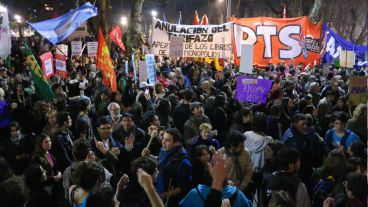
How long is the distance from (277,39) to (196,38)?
7.43 feet

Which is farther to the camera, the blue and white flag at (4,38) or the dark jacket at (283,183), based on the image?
the blue and white flag at (4,38)

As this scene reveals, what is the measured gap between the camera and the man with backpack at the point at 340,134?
5942 mm

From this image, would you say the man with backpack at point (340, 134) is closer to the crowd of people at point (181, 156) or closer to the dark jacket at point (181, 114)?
the crowd of people at point (181, 156)

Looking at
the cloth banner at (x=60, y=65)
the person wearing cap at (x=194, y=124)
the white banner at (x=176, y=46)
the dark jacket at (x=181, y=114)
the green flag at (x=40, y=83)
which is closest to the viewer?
the person wearing cap at (x=194, y=124)

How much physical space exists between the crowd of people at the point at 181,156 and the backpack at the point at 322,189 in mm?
10

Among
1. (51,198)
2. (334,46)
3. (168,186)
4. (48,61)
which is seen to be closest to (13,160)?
→ (51,198)

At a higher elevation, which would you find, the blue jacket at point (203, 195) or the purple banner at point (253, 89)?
the purple banner at point (253, 89)

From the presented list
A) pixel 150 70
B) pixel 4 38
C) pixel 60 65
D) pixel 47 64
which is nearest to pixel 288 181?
pixel 150 70

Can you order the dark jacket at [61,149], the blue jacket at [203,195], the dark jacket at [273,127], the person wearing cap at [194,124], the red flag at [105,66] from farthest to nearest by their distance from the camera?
the red flag at [105,66]
the dark jacket at [273,127]
the person wearing cap at [194,124]
the dark jacket at [61,149]
the blue jacket at [203,195]

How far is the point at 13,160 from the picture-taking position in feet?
18.4

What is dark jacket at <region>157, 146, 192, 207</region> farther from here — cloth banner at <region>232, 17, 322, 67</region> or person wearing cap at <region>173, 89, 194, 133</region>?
cloth banner at <region>232, 17, 322, 67</region>

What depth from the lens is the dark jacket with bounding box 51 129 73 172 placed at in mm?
5520

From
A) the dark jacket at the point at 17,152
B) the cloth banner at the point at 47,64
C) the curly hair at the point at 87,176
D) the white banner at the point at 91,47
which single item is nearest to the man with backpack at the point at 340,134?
the curly hair at the point at 87,176

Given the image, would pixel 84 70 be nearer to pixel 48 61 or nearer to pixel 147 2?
pixel 48 61
